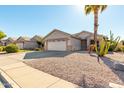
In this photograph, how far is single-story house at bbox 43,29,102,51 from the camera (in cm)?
2073

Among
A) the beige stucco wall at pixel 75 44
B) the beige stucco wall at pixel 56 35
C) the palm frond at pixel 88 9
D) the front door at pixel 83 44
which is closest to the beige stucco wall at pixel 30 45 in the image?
the beige stucco wall at pixel 56 35

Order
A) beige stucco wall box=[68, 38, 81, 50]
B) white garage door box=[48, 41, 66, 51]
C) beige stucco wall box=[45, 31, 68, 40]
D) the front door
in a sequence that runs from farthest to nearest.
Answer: the front door → beige stucco wall box=[45, 31, 68, 40] → white garage door box=[48, 41, 66, 51] → beige stucco wall box=[68, 38, 81, 50]

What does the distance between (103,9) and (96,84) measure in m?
15.3

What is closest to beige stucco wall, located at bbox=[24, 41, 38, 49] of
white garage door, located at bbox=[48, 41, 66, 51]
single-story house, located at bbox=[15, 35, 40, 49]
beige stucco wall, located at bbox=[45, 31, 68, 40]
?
single-story house, located at bbox=[15, 35, 40, 49]

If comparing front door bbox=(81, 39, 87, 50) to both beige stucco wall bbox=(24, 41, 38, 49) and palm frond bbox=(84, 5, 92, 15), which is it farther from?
beige stucco wall bbox=(24, 41, 38, 49)

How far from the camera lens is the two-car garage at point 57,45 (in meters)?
21.2

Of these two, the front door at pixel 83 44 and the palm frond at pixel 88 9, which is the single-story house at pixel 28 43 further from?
the palm frond at pixel 88 9

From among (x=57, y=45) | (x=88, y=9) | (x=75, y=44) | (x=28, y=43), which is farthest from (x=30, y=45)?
(x=88, y=9)

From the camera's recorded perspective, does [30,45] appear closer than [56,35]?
No

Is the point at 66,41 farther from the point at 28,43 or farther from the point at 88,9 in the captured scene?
the point at 28,43

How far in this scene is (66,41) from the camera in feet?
68.2

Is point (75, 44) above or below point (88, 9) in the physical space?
below
